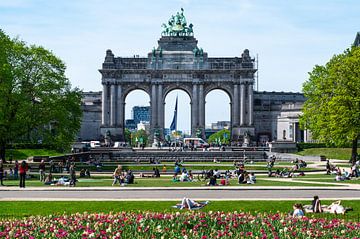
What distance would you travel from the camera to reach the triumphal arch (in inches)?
5325

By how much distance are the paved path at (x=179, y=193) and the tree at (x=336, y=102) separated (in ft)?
101

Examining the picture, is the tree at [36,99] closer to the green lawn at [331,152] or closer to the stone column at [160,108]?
the green lawn at [331,152]

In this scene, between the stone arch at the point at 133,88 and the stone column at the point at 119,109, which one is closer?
the stone column at the point at 119,109

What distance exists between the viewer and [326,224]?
21375mm

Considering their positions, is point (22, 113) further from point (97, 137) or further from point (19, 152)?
point (97, 137)

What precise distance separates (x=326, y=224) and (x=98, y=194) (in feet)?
55.2

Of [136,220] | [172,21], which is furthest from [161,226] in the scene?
[172,21]

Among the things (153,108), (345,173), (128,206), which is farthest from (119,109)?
(128,206)

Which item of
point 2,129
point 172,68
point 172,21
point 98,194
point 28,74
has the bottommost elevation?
point 98,194

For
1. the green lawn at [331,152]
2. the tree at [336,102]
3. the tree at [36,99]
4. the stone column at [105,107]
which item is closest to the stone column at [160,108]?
the stone column at [105,107]

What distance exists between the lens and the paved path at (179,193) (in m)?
33.2

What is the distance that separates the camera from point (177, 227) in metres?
20.8

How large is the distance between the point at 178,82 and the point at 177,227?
116 metres

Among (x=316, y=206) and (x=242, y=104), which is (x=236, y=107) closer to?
(x=242, y=104)
